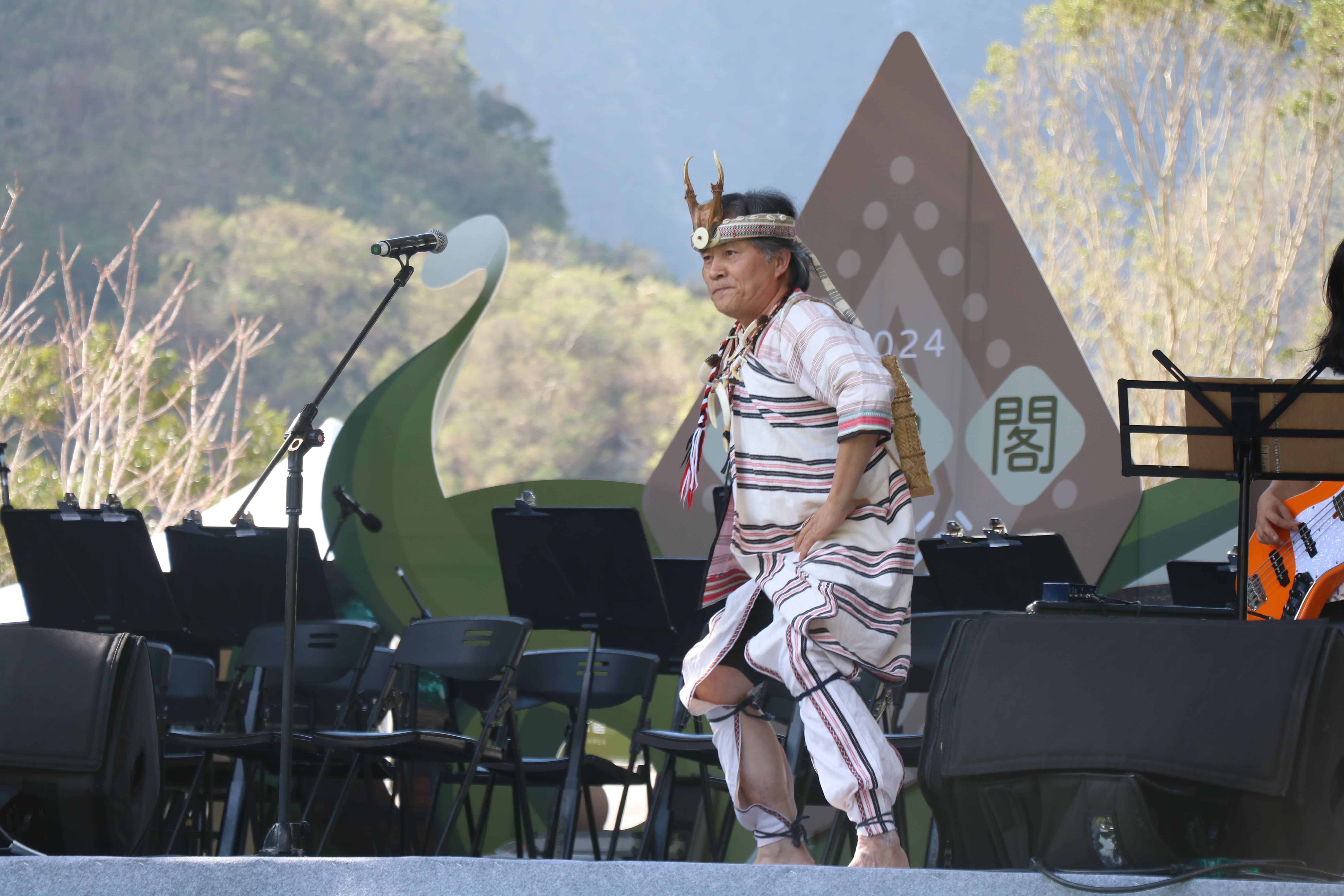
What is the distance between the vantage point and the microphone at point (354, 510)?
18.6 feet

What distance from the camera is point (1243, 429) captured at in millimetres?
3127

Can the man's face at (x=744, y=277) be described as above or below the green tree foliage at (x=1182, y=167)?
below

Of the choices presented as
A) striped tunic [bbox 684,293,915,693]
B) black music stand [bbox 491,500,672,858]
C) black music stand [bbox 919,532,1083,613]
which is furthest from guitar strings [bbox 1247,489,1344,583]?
black music stand [bbox 491,500,672,858]

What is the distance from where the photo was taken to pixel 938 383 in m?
6.18

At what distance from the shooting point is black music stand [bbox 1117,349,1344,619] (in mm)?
3057

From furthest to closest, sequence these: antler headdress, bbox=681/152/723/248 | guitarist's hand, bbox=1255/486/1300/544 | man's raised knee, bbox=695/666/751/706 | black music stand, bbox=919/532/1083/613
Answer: black music stand, bbox=919/532/1083/613, guitarist's hand, bbox=1255/486/1300/544, antler headdress, bbox=681/152/723/248, man's raised knee, bbox=695/666/751/706

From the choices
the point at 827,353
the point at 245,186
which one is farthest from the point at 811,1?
the point at 827,353

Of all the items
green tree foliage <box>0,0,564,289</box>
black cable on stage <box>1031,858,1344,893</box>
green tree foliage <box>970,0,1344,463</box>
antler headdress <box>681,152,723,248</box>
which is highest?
green tree foliage <box>0,0,564,289</box>

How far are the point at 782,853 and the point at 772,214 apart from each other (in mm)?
1378

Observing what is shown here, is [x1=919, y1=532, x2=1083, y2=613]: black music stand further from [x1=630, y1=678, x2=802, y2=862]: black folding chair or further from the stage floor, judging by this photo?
the stage floor

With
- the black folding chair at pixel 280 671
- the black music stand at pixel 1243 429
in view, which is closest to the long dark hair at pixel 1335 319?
the black music stand at pixel 1243 429

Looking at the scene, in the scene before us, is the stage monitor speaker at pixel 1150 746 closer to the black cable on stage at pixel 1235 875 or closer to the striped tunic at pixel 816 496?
the black cable on stage at pixel 1235 875

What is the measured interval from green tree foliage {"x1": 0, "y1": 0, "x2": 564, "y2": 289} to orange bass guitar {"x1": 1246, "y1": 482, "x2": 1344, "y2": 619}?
43.2 feet

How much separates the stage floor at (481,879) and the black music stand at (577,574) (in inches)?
84.0
